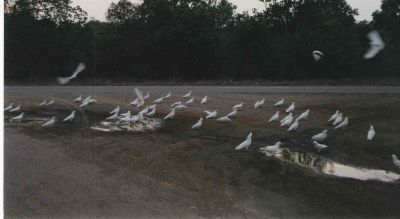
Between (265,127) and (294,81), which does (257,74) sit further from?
(265,127)

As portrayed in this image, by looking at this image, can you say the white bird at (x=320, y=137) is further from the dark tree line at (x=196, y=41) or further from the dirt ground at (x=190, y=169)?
the dark tree line at (x=196, y=41)

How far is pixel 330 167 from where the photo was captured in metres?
10.2

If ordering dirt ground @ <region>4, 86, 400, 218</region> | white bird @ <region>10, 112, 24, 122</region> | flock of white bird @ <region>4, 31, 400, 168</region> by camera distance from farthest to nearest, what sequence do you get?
white bird @ <region>10, 112, 24, 122</region>
flock of white bird @ <region>4, 31, 400, 168</region>
dirt ground @ <region>4, 86, 400, 218</region>

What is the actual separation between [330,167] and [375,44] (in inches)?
449

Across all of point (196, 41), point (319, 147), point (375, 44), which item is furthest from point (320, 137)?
point (196, 41)

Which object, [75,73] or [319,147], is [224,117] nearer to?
[319,147]

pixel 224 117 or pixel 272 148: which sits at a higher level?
pixel 224 117

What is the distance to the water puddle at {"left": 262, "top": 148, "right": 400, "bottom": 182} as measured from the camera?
962 centimetres

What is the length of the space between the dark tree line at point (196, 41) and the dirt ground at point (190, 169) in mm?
1497

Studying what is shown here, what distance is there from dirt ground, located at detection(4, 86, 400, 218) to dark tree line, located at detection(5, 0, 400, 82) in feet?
4.91

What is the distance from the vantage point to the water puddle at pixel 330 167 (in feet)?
31.6

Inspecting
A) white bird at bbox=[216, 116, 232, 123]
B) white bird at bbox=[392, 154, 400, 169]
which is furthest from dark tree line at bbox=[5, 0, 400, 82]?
white bird at bbox=[392, 154, 400, 169]

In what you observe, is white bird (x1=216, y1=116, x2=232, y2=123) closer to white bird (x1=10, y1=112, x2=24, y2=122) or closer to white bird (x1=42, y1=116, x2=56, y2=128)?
white bird (x1=42, y1=116, x2=56, y2=128)

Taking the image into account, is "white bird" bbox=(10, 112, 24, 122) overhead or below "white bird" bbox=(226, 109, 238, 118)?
below
